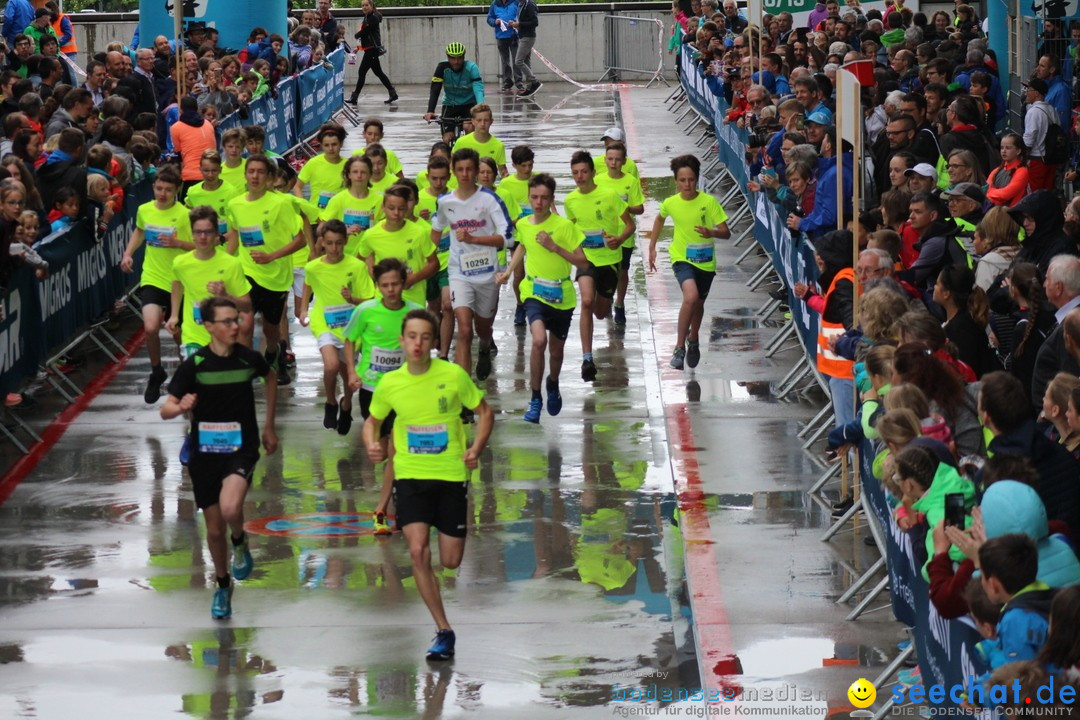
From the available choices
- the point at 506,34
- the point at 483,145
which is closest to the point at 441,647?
the point at 483,145

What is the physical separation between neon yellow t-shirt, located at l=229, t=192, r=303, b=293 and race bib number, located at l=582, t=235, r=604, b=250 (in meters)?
2.44

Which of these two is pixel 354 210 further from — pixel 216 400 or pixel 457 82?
pixel 457 82

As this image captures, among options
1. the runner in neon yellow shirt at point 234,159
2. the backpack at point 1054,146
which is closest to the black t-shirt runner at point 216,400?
the runner in neon yellow shirt at point 234,159

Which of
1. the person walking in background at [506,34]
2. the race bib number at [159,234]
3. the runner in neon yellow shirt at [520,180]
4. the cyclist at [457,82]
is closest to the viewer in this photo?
the race bib number at [159,234]

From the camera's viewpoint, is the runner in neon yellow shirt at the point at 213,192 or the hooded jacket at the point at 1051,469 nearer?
the hooded jacket at the point at 1051,469

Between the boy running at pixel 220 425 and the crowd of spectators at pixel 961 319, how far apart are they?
3.27 m

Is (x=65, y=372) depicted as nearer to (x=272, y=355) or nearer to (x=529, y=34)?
(x=272, y=355)

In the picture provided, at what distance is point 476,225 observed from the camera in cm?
1408

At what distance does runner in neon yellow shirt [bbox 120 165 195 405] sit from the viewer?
14125 millimetres

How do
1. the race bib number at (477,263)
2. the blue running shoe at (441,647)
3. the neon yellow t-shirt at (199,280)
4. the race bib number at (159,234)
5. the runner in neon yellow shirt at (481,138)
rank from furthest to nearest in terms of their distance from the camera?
the runner in neon yellow shirt at (481,138)
the race bib number at (159,234)
the race bib number at (477,263)
the neon yellow t-shirt at (199,280)
the blue running shoe at (441,647)

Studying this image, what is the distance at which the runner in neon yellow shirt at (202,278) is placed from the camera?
1273 centimetres

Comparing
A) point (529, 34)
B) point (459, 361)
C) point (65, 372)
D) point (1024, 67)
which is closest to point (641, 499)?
point (459, 361)

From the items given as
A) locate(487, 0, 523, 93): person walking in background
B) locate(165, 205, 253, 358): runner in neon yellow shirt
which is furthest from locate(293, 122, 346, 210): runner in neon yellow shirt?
locate(487, 0, 523, 93): person walking in background

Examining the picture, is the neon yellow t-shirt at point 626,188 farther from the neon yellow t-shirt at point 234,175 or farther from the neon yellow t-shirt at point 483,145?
the neon yellow t-shirt at point 234,175
